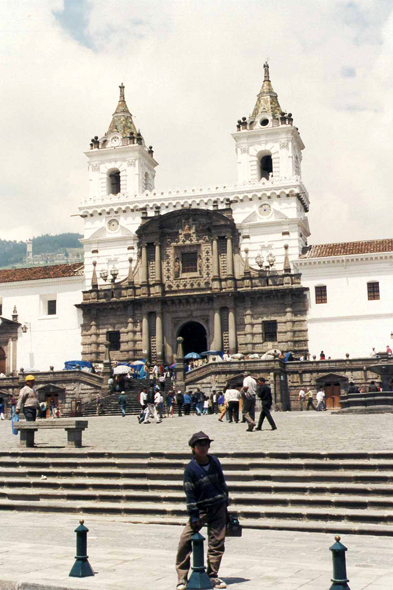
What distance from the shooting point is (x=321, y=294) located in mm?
47875

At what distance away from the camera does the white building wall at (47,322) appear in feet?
169

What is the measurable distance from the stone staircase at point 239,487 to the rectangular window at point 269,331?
32036 mm

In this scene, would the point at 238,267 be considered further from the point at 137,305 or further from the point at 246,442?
the point at 246,442

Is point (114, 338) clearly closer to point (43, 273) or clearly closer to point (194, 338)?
point (194, 338)

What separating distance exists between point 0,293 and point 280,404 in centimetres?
2261

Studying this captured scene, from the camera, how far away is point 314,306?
156 ft

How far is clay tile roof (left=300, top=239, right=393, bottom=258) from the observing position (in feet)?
156

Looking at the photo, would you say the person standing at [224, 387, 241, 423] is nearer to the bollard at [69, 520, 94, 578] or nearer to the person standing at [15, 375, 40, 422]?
the person standing at [15, 375, 40, 422]

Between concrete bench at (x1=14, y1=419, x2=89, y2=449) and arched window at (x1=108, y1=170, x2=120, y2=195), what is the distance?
37.4 metres

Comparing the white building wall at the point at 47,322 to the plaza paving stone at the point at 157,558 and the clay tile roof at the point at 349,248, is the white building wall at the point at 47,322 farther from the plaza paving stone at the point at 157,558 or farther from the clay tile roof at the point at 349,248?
the plaza paving stone at the point at 157,558

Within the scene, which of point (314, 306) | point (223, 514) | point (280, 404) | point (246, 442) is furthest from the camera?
point (314, 306)

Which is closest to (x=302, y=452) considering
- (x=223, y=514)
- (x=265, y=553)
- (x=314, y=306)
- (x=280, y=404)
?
(x=265, y=553)

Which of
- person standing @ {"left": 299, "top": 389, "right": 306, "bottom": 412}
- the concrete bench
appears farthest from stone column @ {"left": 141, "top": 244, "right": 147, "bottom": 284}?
the concrete bench

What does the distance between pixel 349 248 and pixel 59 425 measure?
32.9 meters
